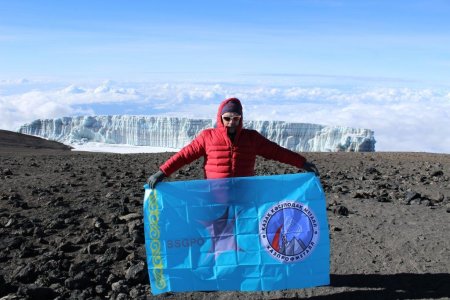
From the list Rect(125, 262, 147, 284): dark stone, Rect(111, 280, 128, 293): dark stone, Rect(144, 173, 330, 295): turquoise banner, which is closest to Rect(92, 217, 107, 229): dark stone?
Rect(125, 262, 147, 284): dark stone

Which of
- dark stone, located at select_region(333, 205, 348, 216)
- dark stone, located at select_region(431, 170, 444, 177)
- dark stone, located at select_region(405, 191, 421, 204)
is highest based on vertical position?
dark stone, located at select_region(431, 170, 444, 177)

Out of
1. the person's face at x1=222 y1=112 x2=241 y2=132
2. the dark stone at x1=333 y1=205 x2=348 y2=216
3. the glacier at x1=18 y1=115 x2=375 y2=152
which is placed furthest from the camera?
the glacier at x1=18 y1=115 x2=375 y2=152

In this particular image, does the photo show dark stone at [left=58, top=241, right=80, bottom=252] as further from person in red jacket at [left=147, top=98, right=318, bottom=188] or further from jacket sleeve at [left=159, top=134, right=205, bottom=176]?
jacket sleeve at [left=159, top=134, right=205, bottom=176]

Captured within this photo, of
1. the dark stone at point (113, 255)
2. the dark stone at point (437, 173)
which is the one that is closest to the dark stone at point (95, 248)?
the dark stone at point (113, 255)

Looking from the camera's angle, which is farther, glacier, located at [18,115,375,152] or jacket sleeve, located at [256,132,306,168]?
glacier, located at [18,115,375,152]

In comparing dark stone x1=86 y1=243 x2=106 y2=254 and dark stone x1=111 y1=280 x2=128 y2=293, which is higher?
dark stone x1=86 y1=243 x2=106 y2=254

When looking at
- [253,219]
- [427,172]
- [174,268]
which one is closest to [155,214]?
[174,268]

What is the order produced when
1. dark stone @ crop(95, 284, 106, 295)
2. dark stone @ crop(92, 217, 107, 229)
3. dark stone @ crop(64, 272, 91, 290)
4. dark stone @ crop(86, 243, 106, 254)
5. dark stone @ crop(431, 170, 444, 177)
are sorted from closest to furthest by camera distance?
dark stone @ crop(95, 284, 106, 295) → dark stone @ crop(64, 272, 91, 290) → dark stone @ crop(86, 243, 106, 254) → dark stone @ crop(92, 217, 107, 229) → dark stone @ crop(431, 170, 444, 177)

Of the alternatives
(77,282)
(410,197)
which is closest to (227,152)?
(77,282)
